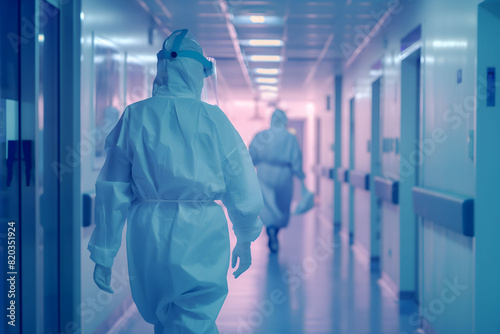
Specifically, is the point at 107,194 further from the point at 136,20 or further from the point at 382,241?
the point at 382,241

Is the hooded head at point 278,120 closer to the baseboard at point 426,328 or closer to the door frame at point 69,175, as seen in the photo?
the baseboard at point 426,328

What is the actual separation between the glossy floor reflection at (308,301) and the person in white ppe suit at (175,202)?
1.44 m

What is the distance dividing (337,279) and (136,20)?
8.99ft

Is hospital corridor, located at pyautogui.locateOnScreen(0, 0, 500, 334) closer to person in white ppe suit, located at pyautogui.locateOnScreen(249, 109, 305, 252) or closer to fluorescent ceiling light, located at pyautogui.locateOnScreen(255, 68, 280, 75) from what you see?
person in white ppe suit, located at pyautogui.locateOnScreen(249, 109, 305, 252)

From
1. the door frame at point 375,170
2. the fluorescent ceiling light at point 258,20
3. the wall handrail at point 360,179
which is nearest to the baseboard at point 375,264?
the door frame at point 375,170

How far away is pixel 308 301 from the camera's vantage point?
4020 mm

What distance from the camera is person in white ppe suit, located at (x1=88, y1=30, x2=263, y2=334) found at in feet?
6.36

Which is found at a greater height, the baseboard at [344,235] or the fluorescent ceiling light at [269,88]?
the fluorescent ceiling light at [269,88]

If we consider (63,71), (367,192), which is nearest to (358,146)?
(367,192)

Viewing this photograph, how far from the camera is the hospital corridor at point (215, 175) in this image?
199cm

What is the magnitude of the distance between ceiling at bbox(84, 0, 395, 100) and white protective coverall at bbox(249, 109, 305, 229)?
928 millimetres

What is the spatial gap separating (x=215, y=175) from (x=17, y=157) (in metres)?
0.99

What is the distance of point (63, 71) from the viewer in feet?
9.25

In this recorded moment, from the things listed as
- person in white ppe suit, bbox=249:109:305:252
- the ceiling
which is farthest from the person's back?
person in white ppe suit, bbox=249:109:305:252
